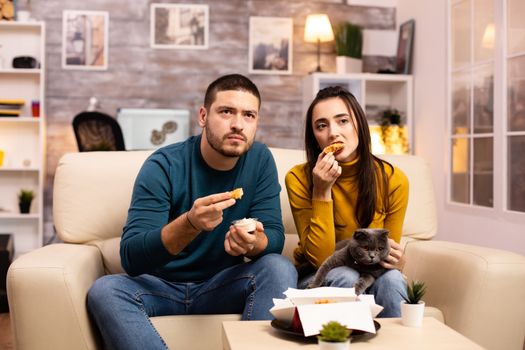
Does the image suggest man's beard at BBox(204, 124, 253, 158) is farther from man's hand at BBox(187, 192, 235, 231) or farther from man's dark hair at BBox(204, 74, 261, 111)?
man's hand at BBox(187, 192, 235, 231)

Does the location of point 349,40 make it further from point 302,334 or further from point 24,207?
point 302,334

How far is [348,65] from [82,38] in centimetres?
232

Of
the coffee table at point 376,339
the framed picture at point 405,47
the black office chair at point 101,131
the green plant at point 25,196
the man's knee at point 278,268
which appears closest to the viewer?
the coffee table at point 376,339

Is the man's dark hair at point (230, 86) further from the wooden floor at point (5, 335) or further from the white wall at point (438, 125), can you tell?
the white wall at point (438, 125)

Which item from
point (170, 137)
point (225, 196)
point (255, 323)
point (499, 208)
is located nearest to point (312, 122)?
point (225, 196)

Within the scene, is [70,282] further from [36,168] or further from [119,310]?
[36,168]

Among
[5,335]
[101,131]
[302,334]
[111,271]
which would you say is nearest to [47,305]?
[111,271]

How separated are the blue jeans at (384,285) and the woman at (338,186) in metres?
0.19

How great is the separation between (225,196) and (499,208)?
2779 mm

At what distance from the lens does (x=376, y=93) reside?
5.93 meters

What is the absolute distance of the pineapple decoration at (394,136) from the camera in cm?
550

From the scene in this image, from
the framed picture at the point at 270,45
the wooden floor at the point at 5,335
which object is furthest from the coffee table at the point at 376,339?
the framed picture at the point at 270,45

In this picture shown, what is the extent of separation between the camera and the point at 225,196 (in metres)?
1.78

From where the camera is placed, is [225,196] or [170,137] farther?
[170,137]
